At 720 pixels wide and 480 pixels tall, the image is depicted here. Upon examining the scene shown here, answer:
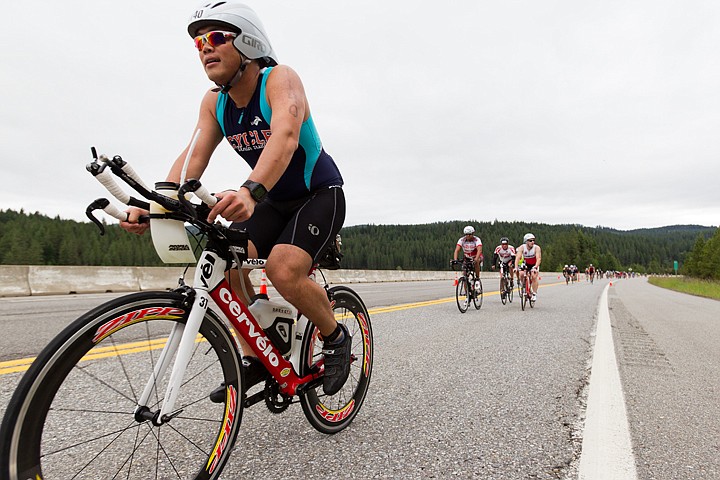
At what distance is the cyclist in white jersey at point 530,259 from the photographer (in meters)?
11.2

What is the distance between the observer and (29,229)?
224 feet

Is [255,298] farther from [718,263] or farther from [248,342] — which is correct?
[718,263]

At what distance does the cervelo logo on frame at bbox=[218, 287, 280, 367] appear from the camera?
188cm

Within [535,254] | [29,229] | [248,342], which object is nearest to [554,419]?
[248,342]

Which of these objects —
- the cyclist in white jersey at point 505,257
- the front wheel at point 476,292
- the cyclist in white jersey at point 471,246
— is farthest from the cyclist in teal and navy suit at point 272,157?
the cyclist in white jersey at point 505,257

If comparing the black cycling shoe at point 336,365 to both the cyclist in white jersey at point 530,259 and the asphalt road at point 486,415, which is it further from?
the cyclist in white jersey at point 530,259

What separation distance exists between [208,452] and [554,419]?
2001 millimetres

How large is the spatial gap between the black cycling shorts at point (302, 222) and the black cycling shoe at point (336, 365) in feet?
1.79

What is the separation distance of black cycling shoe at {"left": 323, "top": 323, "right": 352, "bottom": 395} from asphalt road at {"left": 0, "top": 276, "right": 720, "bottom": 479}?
293mm

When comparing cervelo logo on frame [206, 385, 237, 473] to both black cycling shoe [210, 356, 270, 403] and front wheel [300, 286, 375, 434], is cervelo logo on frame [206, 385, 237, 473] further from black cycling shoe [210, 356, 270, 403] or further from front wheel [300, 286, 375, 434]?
front wheel [300, 286, 375, 434]

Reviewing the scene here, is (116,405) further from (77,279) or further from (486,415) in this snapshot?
(77,279)

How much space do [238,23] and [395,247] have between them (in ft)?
462

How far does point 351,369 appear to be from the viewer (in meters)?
2.79

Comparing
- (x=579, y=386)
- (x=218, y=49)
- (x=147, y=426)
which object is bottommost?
(x=579, y=386)
